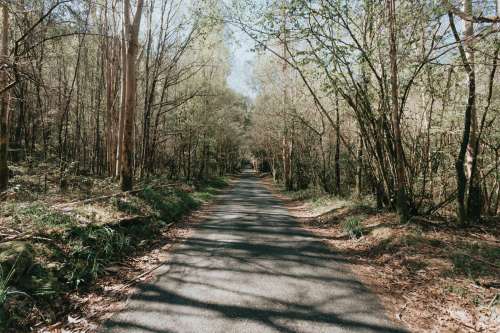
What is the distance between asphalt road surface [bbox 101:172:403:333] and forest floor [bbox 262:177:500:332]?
1.44 feet

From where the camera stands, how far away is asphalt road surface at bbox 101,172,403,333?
3.27 meters

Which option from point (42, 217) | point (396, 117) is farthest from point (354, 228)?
point (42, 217)

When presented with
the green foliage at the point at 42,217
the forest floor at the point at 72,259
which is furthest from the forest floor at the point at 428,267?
the green foliage at the point at 42,217

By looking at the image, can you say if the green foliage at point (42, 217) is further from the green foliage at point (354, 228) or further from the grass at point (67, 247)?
the green foliage at point (354, 228)

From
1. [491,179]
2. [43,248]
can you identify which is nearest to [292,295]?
[43,248]

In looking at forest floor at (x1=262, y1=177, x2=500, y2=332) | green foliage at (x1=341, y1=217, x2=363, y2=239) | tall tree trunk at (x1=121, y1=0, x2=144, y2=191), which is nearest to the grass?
tall tree trunk at (x1=121, y1=0, x2=144, y2=191)

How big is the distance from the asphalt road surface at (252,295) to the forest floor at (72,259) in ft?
1.62

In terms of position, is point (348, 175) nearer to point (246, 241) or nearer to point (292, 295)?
point (246, 241)

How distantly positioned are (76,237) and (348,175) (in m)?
16.0

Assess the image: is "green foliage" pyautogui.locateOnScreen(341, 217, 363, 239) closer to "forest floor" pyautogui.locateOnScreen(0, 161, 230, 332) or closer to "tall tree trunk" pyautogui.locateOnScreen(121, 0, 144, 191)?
"forest floor" pyautogui.locateOnScreen(0, 161, 230, 332)

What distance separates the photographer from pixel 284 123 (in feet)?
62.7

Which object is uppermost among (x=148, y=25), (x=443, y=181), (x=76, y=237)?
(x=148, y=25)

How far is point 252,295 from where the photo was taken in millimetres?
3947

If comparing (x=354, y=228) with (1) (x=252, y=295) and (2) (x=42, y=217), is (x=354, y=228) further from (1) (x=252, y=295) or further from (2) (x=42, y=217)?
(2) (x=42, y=217)
